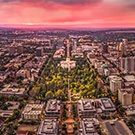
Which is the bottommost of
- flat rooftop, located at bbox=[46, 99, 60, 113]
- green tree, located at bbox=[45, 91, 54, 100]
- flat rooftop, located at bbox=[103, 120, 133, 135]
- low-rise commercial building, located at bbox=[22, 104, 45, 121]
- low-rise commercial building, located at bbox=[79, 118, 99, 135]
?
flat rooftop, located at bbox=[103, 120, 133, 135]

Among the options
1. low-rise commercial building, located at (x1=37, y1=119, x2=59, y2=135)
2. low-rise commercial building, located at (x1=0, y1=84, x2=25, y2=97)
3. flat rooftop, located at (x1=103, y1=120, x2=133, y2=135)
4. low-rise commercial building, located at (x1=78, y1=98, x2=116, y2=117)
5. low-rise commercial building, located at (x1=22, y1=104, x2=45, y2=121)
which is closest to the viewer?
low-rise commercial building, located at (x1=37, y1=119, x2=59, y2=135)

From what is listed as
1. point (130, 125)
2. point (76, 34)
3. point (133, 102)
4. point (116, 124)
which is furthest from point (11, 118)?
point (76, 34)

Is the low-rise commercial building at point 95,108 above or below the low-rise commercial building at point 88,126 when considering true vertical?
above

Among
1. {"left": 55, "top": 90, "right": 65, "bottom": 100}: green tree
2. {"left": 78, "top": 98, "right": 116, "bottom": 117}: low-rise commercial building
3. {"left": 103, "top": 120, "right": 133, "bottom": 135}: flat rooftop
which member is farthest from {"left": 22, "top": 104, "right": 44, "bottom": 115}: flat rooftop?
{"left": 103, "top": 120, "right": 133, "bottom": 135}: flat rooftop

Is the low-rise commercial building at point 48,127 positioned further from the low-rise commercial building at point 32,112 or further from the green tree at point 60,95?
the green tree at point 60,95

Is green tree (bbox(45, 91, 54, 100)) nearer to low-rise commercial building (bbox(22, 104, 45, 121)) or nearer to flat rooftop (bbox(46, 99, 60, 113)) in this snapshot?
flat rooftop (bbox(46, 99, 60, 113))

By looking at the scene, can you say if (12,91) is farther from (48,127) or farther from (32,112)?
(48,127)

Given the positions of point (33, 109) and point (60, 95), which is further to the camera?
point (60, 95)

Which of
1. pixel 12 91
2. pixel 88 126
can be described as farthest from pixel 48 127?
pixel 12 91

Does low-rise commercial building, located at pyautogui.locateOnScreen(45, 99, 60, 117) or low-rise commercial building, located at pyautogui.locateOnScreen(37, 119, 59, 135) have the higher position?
low-rise commercial building, located at pyautogui.locateOnScreen(45, 99, 60, 117)

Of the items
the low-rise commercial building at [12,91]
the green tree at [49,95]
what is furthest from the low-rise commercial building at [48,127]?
the low-rise commercial building at [12,91]

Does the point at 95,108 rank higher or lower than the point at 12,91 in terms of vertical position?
lower
